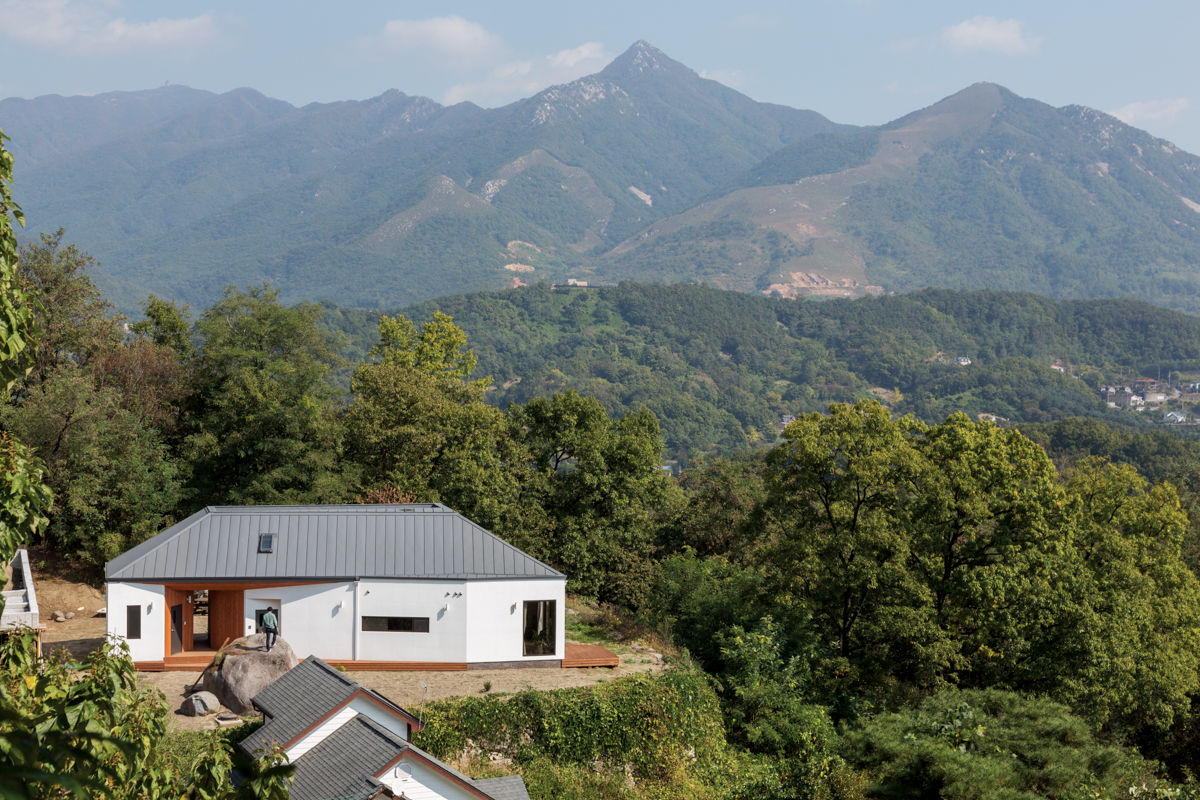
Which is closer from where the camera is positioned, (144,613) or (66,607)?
(144,613)

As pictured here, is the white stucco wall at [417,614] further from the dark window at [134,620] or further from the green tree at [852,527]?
the green tree at [852,527]

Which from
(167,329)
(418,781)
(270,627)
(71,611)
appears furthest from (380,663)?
(167,329)

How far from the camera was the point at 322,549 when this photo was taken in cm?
2644

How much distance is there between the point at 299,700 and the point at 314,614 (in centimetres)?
881

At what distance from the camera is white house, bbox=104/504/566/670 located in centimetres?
2525

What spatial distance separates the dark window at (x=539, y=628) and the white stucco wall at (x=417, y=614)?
5.43ft

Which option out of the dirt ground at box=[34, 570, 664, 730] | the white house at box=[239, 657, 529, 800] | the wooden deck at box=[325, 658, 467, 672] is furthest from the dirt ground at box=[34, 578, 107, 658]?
the white house at box=[239, 657, 529, 800]

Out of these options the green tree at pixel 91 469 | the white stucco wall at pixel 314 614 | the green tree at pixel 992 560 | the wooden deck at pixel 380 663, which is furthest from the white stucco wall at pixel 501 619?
the green tree at pixel 91 469

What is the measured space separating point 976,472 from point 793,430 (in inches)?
190

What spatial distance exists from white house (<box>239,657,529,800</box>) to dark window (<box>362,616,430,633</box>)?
6974 mm

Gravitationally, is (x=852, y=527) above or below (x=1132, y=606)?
above

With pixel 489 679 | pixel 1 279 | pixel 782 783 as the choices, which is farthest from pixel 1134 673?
pixel 1 279

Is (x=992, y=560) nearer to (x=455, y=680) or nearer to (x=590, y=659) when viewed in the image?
(x=590, y=659)

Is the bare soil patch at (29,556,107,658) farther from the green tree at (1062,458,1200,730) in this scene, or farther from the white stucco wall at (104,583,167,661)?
the green tree at (1062,458,1200,730)
